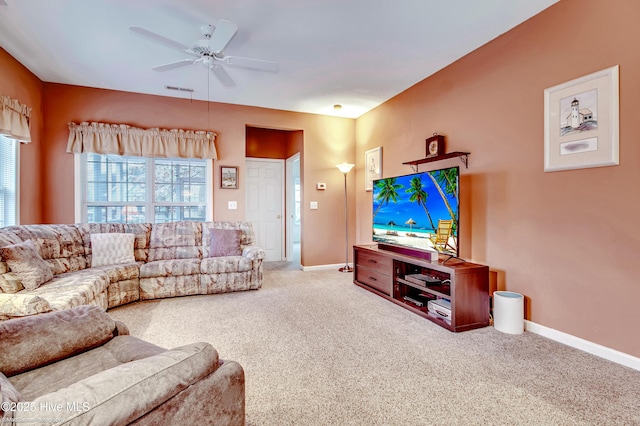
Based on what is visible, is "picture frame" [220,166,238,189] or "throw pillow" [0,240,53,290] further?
"picture frame" [220,166,238,189]

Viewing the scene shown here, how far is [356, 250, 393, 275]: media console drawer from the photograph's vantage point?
3553mm

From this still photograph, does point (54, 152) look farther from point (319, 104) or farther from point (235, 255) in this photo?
point (319, 104)

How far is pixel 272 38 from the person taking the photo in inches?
117

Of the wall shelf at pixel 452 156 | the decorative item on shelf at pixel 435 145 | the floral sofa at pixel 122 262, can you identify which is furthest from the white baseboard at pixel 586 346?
the floral sofa at pixel 122 262

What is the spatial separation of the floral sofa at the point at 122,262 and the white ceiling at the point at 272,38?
1.89 m

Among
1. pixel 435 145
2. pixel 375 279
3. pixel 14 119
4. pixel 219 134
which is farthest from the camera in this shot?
pixel 219 134

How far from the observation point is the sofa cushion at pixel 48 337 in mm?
1226

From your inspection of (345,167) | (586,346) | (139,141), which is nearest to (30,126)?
(139,141)

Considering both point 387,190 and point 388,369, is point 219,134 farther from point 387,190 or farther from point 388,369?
point 388,369

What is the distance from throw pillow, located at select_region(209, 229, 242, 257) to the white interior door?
5.54 feet

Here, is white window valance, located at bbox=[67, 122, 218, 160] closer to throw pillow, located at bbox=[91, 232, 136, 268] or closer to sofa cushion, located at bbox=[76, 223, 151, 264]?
sofa cushion, located at bbox=[76, 223, 151, 264]

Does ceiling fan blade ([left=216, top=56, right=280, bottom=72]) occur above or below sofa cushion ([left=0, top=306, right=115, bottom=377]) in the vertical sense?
above

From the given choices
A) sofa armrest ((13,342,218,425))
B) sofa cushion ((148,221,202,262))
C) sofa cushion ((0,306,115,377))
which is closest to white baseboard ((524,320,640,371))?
sofa armrest ((13,342,218,425))

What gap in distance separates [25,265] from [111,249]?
1035 mm
